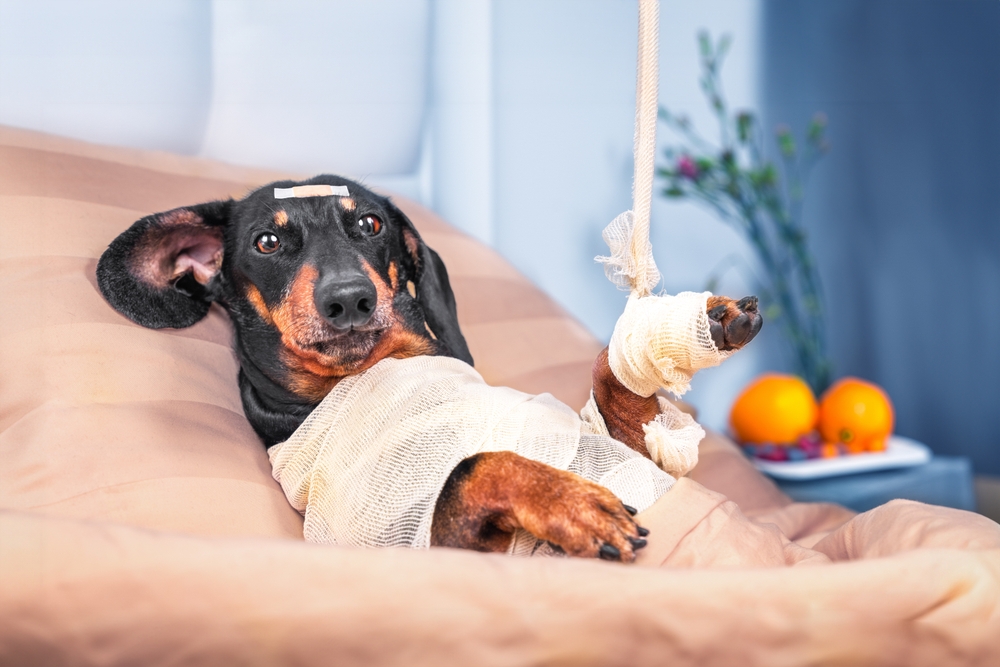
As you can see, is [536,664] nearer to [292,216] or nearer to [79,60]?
[292,216]

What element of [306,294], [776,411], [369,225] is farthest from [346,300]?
[776,411]

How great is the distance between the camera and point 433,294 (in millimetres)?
1337

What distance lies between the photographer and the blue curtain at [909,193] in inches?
A: 113

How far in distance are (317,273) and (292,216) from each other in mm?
117

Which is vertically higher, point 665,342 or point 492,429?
point 665,342

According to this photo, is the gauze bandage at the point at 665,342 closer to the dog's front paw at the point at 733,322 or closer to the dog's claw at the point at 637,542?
the dog's front paw at the point at 733,322

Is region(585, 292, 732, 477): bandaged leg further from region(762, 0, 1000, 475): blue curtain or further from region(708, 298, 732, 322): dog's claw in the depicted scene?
region(762, 0, 1000, 475): blue curtain

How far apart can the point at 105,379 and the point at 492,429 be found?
0.57 m

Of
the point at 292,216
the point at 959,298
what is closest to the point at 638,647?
the point at 292,216

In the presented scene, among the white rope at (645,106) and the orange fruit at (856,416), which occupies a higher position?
the white rope at (645,106)

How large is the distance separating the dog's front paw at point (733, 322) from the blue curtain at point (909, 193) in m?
2.33

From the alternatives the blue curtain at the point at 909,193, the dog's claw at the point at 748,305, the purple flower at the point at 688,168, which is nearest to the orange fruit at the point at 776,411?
the purple flower at the point at 688,168

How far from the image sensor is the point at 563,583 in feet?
2.46

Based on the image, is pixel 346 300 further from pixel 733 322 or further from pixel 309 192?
pixel 733 322
